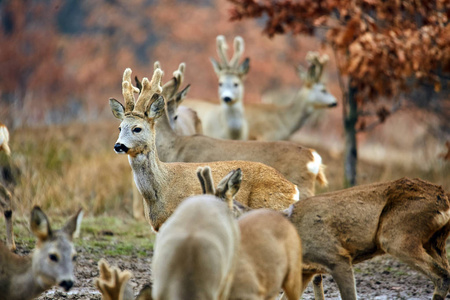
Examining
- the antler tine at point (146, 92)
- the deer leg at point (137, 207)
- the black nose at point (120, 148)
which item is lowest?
the deer leg at point (137, 207)

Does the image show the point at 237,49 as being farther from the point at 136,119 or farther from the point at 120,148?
the point at 120,148

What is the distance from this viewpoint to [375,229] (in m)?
6.30

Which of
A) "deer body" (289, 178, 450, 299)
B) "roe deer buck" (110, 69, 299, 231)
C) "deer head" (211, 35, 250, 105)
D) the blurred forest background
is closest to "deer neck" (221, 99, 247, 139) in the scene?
"deer head" (211, 35, 250, 105)

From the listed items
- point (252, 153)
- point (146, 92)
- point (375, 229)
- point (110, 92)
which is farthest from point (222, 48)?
point (110, 92)

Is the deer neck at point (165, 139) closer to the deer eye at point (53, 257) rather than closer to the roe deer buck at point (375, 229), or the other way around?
the roe deer buck at point (375, 229)

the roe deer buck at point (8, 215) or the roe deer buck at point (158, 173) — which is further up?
the roe deer buck at point (158, 173)

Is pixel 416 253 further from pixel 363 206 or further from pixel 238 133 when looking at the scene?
pixel 238 133

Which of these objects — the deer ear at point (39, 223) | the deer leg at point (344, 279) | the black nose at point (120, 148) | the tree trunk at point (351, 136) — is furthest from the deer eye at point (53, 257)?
the tree trunk at point (351, 136)

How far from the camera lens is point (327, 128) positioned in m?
23.3

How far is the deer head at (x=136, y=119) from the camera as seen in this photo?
714 centimetres

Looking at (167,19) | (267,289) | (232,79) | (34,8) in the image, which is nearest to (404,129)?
(167,19)

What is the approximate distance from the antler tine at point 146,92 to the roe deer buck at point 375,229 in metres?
1.99

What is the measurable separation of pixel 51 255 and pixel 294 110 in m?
11.7

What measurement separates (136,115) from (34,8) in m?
16.0
